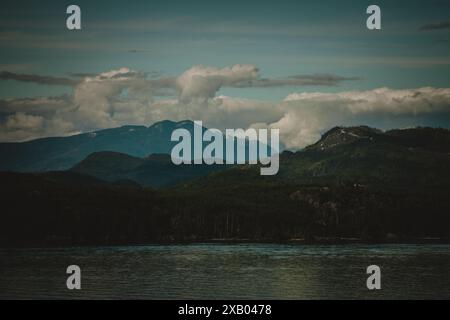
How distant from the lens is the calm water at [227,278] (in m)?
130

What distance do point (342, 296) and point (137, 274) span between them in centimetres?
4919

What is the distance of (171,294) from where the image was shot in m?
129

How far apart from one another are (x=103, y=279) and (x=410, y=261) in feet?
255

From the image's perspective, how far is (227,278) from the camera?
15325 centimetres

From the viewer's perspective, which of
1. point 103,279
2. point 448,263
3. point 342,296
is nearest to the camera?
point 342,296

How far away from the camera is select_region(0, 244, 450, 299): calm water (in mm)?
130125
